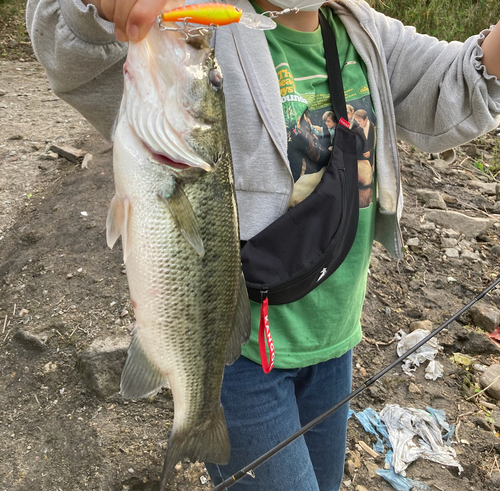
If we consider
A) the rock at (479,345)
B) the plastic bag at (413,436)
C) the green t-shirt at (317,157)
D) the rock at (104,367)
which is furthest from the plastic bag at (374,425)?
the green t-shirt at (317,157)

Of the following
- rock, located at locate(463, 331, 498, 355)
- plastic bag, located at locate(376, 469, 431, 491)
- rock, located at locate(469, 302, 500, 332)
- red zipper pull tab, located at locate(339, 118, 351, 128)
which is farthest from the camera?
rock, located at locate(469, 302, 500, 332)

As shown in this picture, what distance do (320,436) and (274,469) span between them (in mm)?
418

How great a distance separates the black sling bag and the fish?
14 cm

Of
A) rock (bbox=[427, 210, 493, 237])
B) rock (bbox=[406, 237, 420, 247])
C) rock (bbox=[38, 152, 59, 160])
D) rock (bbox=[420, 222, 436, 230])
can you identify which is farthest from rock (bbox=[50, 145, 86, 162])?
rock (bbox=[427, 210, 493, 237])

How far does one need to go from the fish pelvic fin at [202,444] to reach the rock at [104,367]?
63.8 inches

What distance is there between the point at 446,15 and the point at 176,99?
669 cm

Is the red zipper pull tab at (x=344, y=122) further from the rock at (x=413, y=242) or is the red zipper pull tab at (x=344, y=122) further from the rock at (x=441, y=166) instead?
the rock at (x=441, y=166)

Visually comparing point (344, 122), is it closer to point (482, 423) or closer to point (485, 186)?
point (482, 423)

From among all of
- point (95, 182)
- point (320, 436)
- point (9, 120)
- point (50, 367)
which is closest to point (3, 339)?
point (50, 367)

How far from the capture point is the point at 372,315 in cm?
387

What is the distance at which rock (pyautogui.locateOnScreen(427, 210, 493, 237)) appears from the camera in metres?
4.86

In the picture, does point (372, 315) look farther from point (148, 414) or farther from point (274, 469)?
point (274, 469)

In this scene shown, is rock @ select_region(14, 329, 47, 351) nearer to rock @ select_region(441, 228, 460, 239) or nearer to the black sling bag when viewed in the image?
the black sling bag

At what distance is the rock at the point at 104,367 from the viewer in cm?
290
